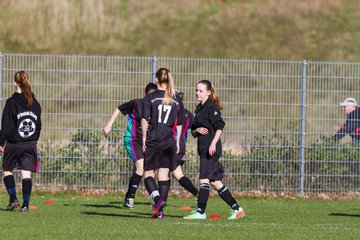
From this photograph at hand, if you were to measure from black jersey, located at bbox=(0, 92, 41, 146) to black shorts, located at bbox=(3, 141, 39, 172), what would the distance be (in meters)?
0.08

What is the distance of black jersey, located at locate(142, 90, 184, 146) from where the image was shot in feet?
47.3

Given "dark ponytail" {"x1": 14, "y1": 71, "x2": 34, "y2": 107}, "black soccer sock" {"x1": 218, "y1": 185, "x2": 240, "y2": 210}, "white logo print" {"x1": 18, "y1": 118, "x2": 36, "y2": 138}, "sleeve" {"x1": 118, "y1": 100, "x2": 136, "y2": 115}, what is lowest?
"black soccer sock" {"x1": 218, "y1": 185, "x2": 240, "y2": 210}

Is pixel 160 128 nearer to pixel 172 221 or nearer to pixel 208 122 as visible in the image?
pixel 208 122

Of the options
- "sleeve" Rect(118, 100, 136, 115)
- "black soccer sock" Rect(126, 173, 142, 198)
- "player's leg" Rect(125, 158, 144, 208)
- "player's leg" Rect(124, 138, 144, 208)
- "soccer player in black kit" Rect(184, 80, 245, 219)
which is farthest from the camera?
"black soccer sock" Rect(126, 173, 142, 198)

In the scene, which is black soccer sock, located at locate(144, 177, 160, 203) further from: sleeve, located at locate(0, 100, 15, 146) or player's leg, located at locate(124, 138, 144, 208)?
sleeve, located at locate(0, 100, 15, 146)

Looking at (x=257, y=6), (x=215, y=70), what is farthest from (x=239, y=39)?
(x=215, y=70)

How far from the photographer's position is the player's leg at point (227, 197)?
14.8 m

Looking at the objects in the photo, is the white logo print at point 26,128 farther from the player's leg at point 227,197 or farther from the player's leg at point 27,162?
the player's leg at point 227,197

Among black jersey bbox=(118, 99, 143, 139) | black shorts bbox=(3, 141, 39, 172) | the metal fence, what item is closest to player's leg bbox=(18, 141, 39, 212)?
black shorts bbox=(3, 141, 39, 172)

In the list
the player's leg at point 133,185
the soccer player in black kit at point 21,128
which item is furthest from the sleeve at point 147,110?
the player's leg at point 133,185

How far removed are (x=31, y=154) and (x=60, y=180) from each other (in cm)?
482

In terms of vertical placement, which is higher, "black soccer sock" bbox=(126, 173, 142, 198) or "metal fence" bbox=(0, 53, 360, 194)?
"metal fence" bbox=(0, 53, 360, 194)

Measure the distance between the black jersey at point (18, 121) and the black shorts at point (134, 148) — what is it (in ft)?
5.90

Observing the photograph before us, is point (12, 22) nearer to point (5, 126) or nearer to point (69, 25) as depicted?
point (69, 25)
